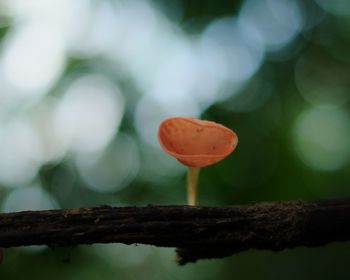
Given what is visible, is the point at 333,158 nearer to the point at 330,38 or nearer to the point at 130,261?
the point at 330,38

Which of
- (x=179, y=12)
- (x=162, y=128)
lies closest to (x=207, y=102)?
(x=179, y=12)

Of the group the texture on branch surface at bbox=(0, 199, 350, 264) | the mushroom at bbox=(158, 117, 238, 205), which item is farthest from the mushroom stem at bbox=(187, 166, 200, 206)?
the texture on branch surface at bbox=(0, 199, 350, 264)

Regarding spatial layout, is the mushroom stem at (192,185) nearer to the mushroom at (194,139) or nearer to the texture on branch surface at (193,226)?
the mushroom at (194,139)

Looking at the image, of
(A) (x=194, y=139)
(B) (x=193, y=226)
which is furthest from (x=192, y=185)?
(B) (x=193, y=226)

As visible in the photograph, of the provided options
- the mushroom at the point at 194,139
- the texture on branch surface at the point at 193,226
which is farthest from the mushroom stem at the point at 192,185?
the texture on branch surface at the point at 193,226

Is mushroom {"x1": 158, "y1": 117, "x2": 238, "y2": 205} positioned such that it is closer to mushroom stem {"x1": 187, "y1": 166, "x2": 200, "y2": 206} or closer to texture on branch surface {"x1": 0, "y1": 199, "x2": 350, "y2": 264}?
mushroom stem {"x1": 187, "y1": 166, "x2": 200, "y2": 206}
